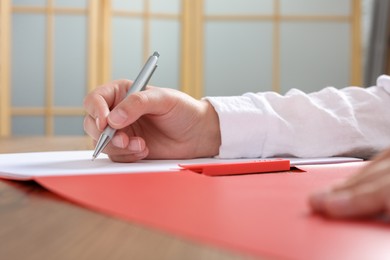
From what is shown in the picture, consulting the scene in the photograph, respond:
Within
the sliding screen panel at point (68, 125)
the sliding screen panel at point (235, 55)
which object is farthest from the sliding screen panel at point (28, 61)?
the sliding screen panel at point (235, 55)

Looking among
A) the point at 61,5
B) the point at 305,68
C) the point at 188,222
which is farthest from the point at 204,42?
the point at 188,222

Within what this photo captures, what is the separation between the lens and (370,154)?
79 cm

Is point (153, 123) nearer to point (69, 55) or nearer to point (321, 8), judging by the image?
point (69, 55)

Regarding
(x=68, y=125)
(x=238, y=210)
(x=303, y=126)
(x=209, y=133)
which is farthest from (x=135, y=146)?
(x=68, y=125)

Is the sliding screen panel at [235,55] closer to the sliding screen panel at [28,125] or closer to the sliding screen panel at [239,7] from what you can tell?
the sliding screen panel at [239,7]

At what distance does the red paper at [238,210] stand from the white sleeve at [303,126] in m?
0.24

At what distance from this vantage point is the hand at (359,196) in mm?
289

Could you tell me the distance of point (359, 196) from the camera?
0.29 m

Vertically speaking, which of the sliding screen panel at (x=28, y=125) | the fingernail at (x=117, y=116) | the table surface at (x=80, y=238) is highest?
the fingernail at (x=117, y=116)

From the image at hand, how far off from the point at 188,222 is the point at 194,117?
0.48 meters

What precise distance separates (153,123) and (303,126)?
0.21m

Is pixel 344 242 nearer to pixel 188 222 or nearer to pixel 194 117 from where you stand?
pixel 188 222

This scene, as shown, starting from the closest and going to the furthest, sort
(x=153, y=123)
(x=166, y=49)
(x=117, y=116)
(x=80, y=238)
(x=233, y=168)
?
(x=80, y=238), (x=233, y=168), (x=117, y=116), (x=153, y=123), (x=166, y=49)

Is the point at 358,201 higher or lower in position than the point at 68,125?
higher
